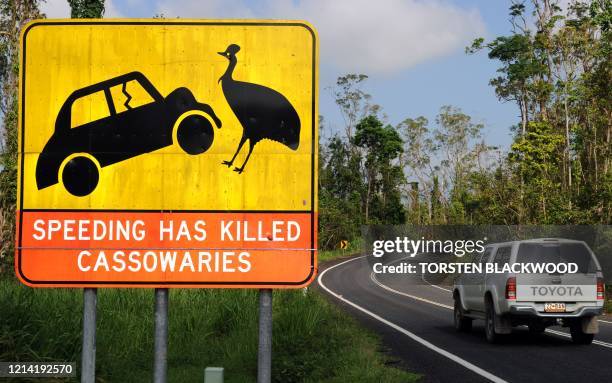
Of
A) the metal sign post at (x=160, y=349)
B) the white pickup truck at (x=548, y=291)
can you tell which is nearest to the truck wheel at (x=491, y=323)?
the white pickup truck at (x=548, y=291)

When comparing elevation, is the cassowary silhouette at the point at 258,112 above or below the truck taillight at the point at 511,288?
above

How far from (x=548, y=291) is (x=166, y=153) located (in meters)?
12.4

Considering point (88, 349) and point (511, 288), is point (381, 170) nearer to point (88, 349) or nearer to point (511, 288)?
point (511, 288)

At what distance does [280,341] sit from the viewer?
11.9 meters

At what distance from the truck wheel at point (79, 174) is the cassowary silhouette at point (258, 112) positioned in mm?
879

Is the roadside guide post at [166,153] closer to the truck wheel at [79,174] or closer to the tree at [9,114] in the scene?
the truck wheel at [79,174]

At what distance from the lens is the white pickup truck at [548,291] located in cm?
1580

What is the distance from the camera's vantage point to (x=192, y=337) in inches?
500

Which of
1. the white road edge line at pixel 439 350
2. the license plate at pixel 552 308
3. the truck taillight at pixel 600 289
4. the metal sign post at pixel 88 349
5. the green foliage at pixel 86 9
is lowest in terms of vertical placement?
the white road edge line at pixel 439 350

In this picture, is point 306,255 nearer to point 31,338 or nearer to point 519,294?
point 31,338

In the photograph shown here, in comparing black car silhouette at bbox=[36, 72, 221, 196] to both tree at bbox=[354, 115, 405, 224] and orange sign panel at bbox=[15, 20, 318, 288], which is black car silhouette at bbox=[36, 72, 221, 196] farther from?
tree at bbox=[354, 115, 405, 224]

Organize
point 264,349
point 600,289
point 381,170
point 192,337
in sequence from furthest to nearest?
1. point 381,170
2. point 600,289
3. point 192,337
4. point 264,349

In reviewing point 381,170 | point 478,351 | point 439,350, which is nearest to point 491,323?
point 478,351

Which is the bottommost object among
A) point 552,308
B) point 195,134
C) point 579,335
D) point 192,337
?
point 579,335
